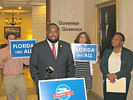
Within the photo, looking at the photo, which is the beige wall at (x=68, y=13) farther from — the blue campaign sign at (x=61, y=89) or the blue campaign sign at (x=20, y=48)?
the blue campaign sign at (x=61, y=89)

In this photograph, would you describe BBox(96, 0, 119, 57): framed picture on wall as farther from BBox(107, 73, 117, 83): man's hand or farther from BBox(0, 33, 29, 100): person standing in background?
BBox(0, 33, 29, 100): person standing in background

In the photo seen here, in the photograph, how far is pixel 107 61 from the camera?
3.82m

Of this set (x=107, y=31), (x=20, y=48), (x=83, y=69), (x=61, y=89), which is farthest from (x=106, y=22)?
(x=61, y=89)

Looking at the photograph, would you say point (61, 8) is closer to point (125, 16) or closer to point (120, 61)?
point (125, 16)

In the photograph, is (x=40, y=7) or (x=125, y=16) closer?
(x=125, y=16)

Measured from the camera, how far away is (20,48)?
3.76 metres

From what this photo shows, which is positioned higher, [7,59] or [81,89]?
[7,59]

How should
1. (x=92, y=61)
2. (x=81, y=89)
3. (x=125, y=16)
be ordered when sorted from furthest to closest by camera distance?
(x=125, y=16)
(x=92, y=61)
(x=81, y=89)

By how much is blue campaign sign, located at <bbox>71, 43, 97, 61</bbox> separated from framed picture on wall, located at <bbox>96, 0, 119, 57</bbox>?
128cm

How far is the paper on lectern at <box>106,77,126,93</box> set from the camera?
3617 millimetres

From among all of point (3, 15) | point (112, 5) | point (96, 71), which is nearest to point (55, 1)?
point (112, 5)

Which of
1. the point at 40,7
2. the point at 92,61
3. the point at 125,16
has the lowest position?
the point at 92,61

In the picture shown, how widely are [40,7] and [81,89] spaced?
1011 centimetres

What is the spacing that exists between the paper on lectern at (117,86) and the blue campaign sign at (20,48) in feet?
4.70
